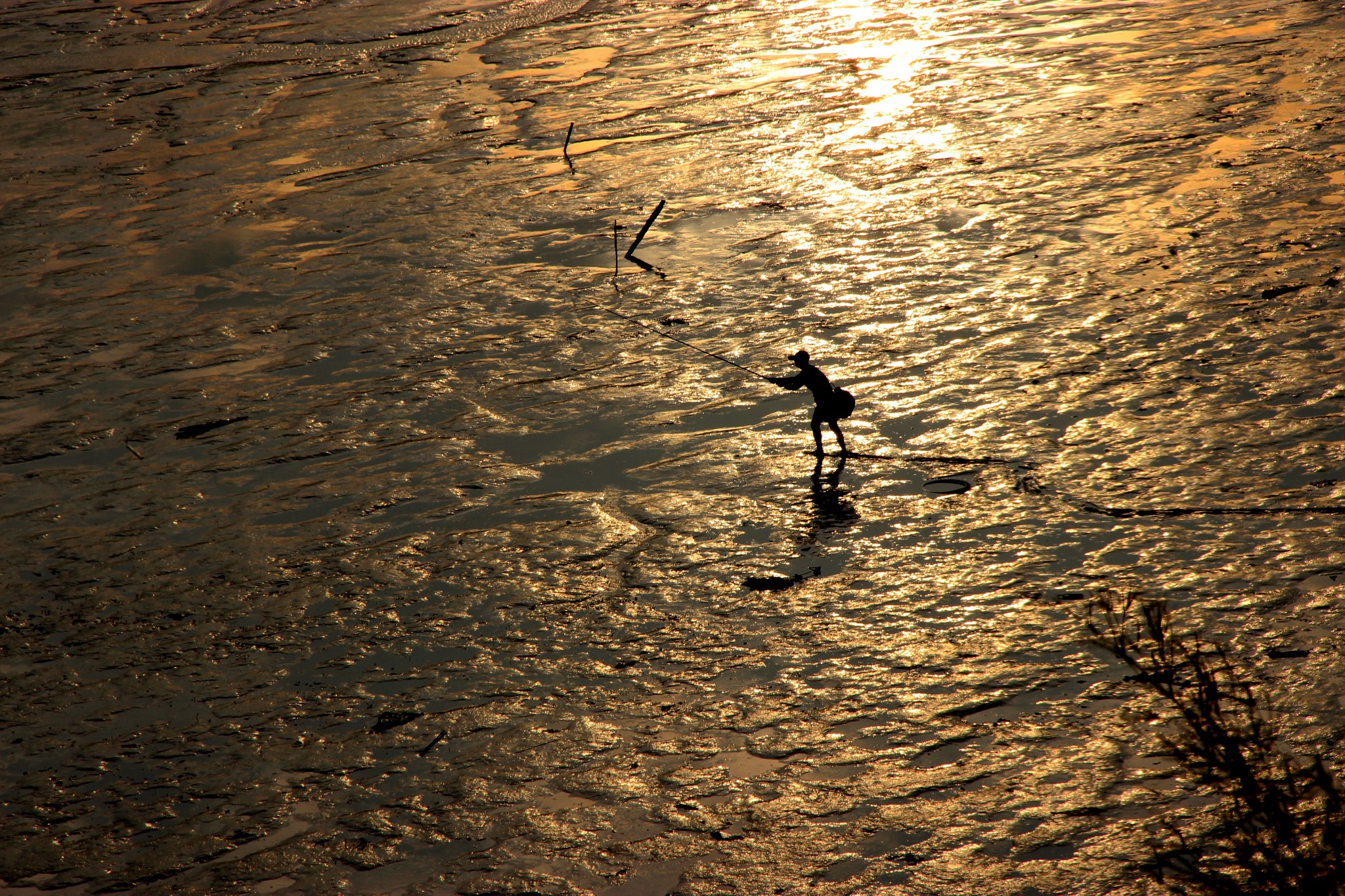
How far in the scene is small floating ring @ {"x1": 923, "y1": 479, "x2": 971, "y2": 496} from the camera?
543 centimetres

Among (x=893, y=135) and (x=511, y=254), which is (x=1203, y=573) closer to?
(x=511, y=254)

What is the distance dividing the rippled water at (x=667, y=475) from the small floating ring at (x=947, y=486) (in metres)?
0.05

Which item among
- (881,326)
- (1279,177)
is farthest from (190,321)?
(1279,177)

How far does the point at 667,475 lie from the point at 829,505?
874mm

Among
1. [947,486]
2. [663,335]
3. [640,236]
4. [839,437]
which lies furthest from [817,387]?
[640,236]

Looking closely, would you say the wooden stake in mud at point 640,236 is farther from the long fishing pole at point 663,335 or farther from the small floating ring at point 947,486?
the small floating ring at point 947,486

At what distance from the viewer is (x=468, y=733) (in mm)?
4344

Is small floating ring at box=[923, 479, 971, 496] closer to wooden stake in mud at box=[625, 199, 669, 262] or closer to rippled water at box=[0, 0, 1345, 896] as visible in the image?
rippled water at box=[0, 0, 1345, 896]

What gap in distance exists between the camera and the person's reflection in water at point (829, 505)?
17.4ft

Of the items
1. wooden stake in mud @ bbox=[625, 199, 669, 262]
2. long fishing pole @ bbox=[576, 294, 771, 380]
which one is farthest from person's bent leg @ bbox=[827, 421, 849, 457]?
wooden stake in mud @ bbox=[625, 199, 669, 262]

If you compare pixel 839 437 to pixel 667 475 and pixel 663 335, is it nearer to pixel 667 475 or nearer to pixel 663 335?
pixel 667 475

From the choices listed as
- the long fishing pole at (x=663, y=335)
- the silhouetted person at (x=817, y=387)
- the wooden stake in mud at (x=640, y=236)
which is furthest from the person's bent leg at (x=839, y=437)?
the wooden stake in mud at (x=640, y=236)

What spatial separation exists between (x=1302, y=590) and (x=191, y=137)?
1033 cm

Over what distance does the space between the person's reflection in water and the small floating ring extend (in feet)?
1.28
